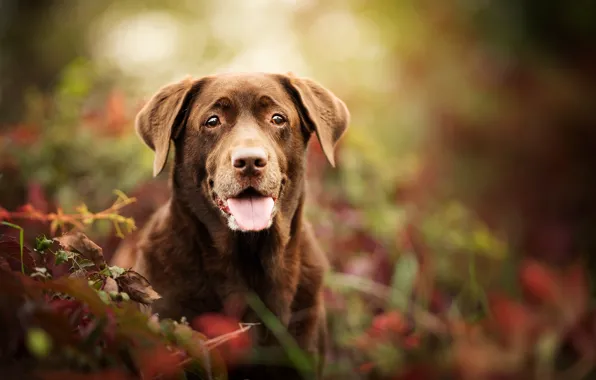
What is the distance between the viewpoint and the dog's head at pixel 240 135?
331 centimetres

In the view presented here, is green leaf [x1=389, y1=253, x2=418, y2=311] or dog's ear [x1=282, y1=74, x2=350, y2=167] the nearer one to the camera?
dog's ear [x1=282, y1=74, x2=350, y2=167]

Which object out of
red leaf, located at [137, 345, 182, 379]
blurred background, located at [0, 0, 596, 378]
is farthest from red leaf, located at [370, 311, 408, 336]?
red leaf, located at [137, 345, 182, 379]

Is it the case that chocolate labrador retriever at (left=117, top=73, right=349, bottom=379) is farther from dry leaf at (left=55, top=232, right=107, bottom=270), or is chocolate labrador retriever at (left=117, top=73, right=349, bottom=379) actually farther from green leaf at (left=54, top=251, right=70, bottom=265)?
green leaf at (left=54, top=251, right=70, bottom=265)

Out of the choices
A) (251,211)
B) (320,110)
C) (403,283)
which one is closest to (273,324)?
(251,211)

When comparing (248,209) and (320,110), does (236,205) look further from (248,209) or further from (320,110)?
(320,110)

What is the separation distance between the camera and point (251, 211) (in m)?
3.38

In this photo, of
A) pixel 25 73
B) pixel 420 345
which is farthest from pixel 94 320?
pixel 25 73

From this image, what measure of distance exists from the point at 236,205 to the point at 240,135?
0.35m

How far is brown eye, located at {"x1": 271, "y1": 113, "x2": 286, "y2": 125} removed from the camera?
141 inches

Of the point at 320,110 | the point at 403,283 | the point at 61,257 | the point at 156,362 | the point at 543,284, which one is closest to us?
the point at 156,362

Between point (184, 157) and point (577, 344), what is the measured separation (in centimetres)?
260

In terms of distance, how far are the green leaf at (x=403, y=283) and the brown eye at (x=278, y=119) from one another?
162 cm

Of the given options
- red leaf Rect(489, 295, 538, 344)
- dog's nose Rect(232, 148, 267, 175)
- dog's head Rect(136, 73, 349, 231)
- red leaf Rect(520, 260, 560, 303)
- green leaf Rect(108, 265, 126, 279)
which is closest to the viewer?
green leaf Rect(108, 265, 126, 279)

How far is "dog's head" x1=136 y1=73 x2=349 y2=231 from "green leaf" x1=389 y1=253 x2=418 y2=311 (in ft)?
4.39
